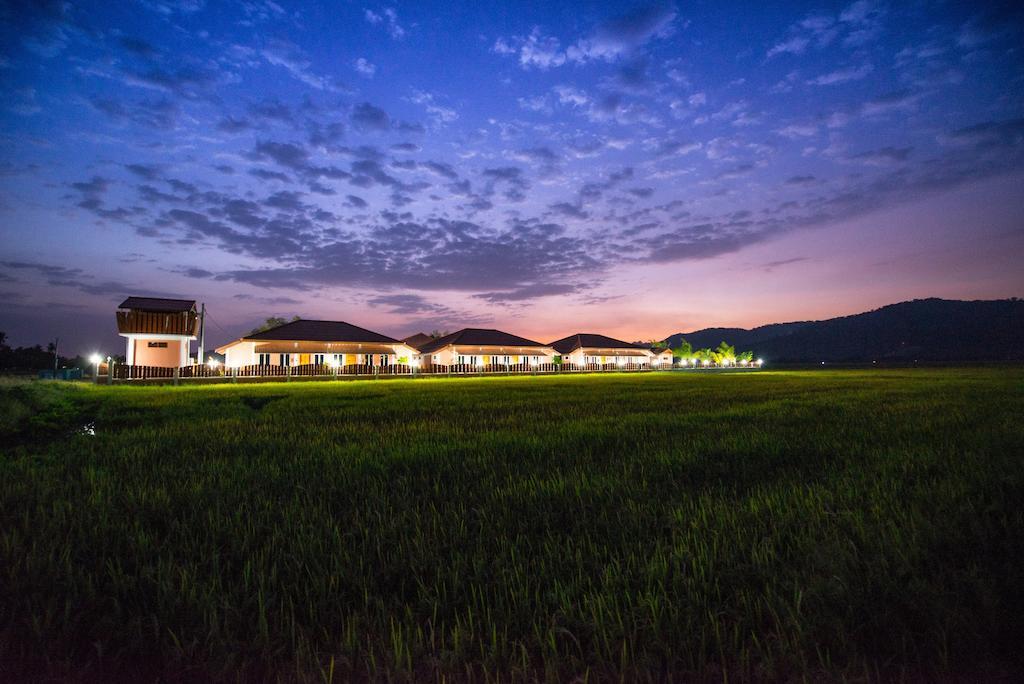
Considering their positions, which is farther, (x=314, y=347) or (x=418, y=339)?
(x=418, y=339)

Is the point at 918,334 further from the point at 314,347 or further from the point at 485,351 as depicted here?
the point at 314,347

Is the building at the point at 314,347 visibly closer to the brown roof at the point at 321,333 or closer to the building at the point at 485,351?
the brown roof at the point at 321,333

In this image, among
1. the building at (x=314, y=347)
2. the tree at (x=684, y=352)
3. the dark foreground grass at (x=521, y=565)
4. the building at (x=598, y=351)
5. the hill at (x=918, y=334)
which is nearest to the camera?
the dark foreground grass at (x=521, y=565)

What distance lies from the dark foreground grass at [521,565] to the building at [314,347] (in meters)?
38.2

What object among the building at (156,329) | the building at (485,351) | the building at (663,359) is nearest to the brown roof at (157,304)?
the building at (156,329)

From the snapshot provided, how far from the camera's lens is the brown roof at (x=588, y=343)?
67.8 metres

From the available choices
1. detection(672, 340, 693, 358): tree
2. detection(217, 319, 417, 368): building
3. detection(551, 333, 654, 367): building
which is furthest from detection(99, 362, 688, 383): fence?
detection(672, 340, 693, 358): tree

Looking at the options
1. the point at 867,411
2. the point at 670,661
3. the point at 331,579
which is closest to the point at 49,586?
the point at 331,579

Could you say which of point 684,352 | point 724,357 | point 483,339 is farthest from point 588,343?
point 724,357

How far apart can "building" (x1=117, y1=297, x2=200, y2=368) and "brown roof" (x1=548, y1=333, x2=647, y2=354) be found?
4760 cm

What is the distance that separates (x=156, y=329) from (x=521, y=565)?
4106 cm

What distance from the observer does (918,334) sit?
15512cm

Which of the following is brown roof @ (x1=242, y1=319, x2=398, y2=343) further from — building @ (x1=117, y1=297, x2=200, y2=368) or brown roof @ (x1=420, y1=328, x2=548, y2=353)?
brown roof @ (x1=420, y1=328, x2=548, y2=353)

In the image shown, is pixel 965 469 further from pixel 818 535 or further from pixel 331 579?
pixel 331 579
